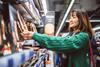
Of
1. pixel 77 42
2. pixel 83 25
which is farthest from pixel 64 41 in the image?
pixel 83 25

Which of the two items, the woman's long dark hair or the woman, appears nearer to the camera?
the woman

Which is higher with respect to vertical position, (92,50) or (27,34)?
(27,34)

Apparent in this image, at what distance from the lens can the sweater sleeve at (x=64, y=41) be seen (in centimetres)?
180

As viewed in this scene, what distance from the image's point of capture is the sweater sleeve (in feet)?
5.92

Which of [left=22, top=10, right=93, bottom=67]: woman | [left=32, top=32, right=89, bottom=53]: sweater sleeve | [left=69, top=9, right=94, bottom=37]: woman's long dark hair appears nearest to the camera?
[left=32, top=32, right=89, bottom=53]: sweater sleeve

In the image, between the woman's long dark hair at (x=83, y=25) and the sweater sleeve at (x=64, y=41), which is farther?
the woman's long dark hair at (x=83, y=25)

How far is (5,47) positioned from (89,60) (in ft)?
2.70

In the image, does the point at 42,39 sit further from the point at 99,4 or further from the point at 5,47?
the point at 99,4

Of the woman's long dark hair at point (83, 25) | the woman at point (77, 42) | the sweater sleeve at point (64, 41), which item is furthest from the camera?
the woman's long dark hair at point (83, 25)

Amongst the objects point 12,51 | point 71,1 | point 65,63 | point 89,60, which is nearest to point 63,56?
point 65,63

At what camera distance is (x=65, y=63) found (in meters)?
2.21

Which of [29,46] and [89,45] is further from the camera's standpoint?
[29,46]

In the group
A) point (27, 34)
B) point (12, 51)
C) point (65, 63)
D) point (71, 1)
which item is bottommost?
point (65, 63)

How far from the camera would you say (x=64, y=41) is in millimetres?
1924
